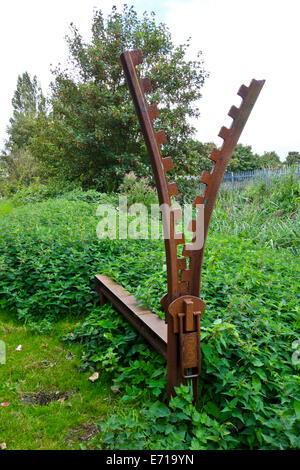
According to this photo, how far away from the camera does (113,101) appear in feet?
33.9

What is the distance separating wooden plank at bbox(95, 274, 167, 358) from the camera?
2018 mm

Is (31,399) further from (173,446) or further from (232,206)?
(232,206)

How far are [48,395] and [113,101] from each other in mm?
9618

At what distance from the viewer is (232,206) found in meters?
7.17

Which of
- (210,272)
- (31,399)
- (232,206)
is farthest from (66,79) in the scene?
(31,399)

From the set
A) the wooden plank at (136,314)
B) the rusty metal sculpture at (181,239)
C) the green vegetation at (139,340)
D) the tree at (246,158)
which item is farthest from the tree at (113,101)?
the tree at (246,158)

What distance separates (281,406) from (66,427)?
1199mm

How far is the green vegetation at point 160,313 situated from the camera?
5.37 feet

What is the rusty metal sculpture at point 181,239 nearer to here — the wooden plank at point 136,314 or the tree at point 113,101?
the wooden plank at point 136,314

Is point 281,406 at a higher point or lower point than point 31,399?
higher

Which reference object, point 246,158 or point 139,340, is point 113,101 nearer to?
point 139,340

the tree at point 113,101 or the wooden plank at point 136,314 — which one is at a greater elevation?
the tree at point 113,101

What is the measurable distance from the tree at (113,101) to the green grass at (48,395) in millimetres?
7606

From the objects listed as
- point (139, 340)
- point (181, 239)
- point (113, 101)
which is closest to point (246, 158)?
point (113, 101)
